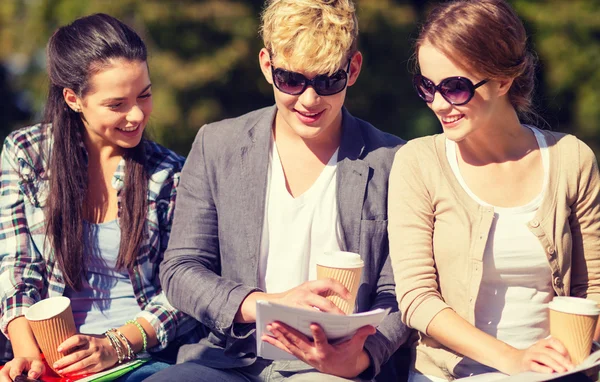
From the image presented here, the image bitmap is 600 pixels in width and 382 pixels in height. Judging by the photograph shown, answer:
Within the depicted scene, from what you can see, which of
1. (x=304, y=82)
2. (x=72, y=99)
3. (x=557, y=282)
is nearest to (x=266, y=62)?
(x=304, y=82)

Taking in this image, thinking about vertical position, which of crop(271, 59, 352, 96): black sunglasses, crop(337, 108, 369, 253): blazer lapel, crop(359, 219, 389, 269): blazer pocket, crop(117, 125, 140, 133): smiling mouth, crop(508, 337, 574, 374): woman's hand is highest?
crop(271, 59, 352, 96): black sunglasses

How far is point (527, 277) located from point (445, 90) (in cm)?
75

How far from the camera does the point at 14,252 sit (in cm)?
350

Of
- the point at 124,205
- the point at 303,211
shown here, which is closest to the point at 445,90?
the point at 303,211

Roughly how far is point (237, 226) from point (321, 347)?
0.75 metres

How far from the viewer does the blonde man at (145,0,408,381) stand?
313cm

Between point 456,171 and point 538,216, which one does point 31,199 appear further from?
point 538,216

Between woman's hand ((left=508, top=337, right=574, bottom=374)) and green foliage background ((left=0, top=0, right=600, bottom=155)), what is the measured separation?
33.1ft

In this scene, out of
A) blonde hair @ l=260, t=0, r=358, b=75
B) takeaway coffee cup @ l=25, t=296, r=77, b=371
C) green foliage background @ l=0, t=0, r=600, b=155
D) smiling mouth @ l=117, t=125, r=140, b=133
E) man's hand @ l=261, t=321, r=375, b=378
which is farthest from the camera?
green foliage background @ l=0, t=0, r=600, b=155

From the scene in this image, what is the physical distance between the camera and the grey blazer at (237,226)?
321 cm

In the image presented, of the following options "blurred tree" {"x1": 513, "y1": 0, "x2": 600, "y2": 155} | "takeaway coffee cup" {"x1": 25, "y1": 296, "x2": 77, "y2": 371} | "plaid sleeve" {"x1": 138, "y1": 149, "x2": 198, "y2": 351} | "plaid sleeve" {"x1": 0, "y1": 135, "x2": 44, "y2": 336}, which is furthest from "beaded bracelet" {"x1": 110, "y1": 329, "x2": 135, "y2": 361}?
"blurred tree" {"x1": 513, "y1": 0, "x2": 600, "y2": 155}

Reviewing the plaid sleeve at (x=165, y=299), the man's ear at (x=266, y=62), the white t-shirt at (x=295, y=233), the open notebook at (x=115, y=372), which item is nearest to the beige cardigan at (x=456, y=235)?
the white t-shirt at (x=295, y=233)

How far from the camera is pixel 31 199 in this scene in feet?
11.8

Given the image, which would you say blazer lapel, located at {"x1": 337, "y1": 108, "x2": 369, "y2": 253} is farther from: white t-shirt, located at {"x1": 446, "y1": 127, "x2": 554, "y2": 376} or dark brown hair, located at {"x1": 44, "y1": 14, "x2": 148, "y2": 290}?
dark brown hair, located at {"x1": 44, "y1": 14, "x2": 148, "y2": 290}
